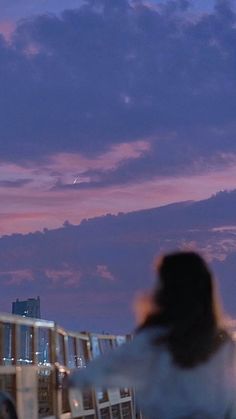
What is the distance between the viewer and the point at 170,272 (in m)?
4.04

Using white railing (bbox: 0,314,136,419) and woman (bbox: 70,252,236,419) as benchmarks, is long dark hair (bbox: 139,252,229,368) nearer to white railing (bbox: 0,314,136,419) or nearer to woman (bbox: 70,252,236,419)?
woman (bbox: 70,252,236,419)

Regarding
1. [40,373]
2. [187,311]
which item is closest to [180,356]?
[187,311]

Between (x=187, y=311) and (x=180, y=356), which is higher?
(x=187, y=311)

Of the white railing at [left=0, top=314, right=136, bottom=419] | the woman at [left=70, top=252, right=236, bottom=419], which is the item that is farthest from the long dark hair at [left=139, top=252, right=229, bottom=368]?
the white railing at [left=0, top=314, right=136, bottom=419]

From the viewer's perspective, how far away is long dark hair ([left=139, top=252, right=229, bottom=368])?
399 cm

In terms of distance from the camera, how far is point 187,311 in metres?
4.00

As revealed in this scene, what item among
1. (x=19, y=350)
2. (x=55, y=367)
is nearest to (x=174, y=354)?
(x=19, y=350)

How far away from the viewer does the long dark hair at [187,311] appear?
3990 mm

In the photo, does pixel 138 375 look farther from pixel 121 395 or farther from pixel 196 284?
pixel 121 395

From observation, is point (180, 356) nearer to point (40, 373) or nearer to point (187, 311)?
Result: point (187, 311)

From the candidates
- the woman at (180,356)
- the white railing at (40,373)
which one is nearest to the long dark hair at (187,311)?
the woman at (180,356)

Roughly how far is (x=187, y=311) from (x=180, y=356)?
19 cm

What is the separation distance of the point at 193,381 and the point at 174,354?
133 millimetres

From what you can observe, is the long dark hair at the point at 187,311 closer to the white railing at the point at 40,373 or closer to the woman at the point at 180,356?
the woman at the point at 180,356
